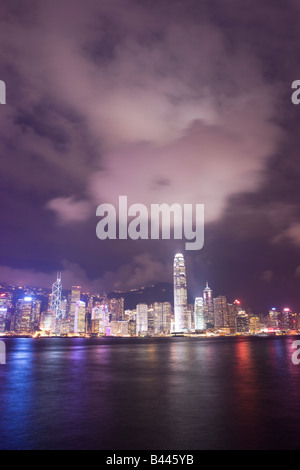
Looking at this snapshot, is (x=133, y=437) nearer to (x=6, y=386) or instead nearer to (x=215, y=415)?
(x=215, y=415)

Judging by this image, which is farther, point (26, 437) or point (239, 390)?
point (239, 390)

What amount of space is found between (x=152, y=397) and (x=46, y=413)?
36.4 feet

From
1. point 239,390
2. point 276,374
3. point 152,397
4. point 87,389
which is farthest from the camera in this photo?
point 276,374

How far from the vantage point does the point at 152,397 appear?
34.2 meters

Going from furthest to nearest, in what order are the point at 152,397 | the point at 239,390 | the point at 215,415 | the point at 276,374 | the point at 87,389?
the point at 276,374 < the point at 87,389 < the point at 239,390 < the point at 152,397 < the point at 215,415

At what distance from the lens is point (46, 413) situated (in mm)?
27500

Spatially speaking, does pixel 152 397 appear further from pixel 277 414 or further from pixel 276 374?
pixel 276 374
